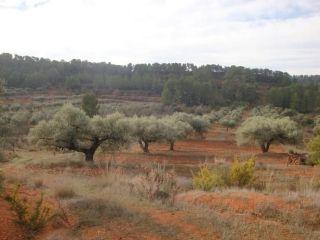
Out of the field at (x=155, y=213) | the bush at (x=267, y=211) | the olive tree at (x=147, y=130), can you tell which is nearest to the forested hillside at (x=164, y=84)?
the olive tree at (x=147, y=130)

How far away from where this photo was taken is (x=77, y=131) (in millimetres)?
29250

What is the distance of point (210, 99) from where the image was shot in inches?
4031

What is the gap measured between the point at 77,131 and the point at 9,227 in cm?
2045

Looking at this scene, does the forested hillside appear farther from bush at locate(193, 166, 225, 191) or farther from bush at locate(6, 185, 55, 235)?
bush at locate(6, 185, 55, 235)

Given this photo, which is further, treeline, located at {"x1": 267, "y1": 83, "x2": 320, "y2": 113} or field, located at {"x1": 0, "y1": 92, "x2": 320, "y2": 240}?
treeline, located at {"x1": 267, "y1": 83, "x2": 320, "y2": 113}

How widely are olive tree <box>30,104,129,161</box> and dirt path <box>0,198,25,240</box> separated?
18.7 m

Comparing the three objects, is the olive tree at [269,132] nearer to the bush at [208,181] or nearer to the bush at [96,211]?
the bush at [208,181]

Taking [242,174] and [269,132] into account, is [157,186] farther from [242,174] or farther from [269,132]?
[269,132]

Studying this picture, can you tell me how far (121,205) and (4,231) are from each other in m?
3.09

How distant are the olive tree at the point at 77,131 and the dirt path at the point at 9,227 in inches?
737

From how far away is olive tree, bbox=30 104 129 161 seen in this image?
2880 centimetres

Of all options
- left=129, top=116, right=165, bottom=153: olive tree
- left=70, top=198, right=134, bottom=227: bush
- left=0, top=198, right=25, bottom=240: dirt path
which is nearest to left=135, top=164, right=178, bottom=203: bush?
left=70, top=198, right=134, bottom=227: bush

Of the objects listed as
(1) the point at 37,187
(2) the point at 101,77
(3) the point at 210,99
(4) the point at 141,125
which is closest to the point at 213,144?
(4) the point at 141,125

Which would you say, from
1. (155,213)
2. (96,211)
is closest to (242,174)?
(155,213)
